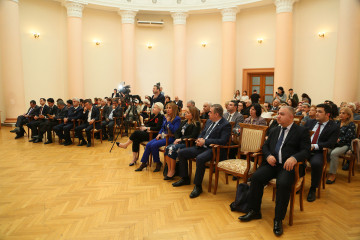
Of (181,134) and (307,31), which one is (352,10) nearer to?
(307,31)

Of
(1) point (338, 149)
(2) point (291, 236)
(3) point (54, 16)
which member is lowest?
(2) point (291, 236)

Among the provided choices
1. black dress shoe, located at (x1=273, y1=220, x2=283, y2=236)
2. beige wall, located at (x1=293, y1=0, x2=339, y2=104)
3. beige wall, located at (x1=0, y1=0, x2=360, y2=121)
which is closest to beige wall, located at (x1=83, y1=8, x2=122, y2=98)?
beige wall, located at (x1=0, y1=0, x2=360, y2=121)

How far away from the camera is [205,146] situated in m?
4.05

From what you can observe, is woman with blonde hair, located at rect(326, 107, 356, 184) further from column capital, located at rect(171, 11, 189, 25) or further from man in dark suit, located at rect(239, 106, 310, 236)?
column capital, located at rect(171, 11, 189, 25)

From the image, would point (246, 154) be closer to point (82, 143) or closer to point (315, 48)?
point (82, 143)

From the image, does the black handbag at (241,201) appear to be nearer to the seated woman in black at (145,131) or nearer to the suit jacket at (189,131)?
the suit jacket at (189,131)

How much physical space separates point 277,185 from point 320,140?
4.99ft

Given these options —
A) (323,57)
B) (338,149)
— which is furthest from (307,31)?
(338,149)

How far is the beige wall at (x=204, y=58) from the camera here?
12555mm

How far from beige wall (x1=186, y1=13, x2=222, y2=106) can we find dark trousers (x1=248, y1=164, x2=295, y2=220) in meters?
9.88

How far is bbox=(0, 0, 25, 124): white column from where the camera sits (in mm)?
9641

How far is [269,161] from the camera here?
9.95 ft

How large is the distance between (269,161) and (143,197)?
5.92ft

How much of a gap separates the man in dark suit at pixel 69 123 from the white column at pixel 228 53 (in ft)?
22.2
